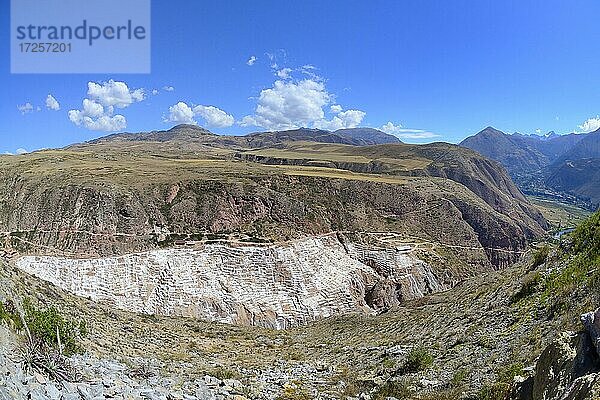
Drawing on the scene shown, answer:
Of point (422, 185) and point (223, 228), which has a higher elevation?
point (422, 185)

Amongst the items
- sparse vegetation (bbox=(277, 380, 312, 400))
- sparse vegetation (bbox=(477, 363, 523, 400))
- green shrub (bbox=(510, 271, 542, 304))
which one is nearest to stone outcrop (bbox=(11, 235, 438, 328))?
sparse vegetation (bbox=(277, 380, 312, 400))

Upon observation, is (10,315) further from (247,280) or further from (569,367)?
(247,280)

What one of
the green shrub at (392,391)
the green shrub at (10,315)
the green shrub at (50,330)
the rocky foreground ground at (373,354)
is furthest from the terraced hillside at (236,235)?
the green shrub at (392,391)

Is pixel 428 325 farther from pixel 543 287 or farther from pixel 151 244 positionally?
pixel 151 244

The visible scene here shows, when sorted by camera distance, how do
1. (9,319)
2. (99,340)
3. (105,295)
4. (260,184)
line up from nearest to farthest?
(9,319) < (99,340) < (105,295) < (260,184)

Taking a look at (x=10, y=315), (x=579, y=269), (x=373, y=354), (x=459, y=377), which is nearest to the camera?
(x=459, y=377)

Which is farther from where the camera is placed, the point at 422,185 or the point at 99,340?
the point at 422,185

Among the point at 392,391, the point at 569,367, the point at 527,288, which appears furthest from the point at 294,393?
the point at 527,288

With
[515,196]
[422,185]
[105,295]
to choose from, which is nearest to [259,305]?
[105,295]

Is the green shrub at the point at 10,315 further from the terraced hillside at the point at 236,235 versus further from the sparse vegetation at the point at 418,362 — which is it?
the terraced hillside at the point at 236,235
